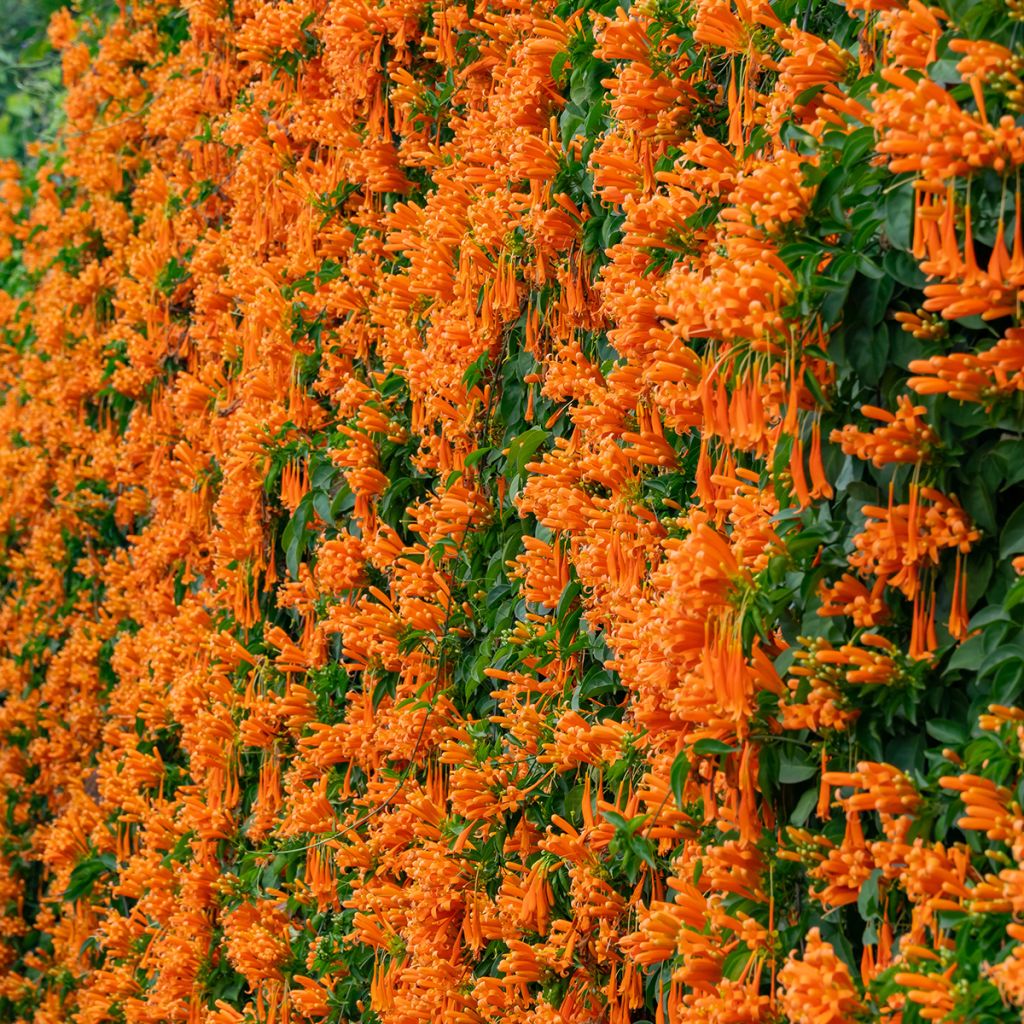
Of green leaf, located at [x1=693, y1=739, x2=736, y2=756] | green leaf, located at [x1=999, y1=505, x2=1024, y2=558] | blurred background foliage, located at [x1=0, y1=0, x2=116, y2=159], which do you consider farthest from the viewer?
blurred background foliage, located at [x1=0, y1=0, x2=116, y2=159]

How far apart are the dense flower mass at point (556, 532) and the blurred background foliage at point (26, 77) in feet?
8.59

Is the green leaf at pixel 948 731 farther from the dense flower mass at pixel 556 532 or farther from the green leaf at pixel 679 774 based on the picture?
the green leaf at pixel 679 774

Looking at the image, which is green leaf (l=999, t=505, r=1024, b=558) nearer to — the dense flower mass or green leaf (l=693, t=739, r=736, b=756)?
the dense flower mass

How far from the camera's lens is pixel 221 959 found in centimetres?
371

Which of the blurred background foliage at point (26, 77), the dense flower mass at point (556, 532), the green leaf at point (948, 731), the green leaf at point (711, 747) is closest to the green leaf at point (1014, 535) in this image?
the dense flower mass at point (556, 532)

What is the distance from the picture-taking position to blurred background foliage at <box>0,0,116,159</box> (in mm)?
7344

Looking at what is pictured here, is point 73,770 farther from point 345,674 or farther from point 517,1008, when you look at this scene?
point 517,1008

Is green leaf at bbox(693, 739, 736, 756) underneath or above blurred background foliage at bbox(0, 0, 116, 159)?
underneath

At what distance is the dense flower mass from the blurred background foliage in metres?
2.62

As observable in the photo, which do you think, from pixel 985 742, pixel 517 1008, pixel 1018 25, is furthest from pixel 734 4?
pixel 517 1008

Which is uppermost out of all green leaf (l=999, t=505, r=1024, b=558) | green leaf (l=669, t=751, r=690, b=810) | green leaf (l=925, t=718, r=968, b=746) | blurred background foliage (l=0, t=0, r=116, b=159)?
blurred background foliage (l=0, t=0, r=116, b=159)

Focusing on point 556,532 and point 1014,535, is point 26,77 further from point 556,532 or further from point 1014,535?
point 1014,535

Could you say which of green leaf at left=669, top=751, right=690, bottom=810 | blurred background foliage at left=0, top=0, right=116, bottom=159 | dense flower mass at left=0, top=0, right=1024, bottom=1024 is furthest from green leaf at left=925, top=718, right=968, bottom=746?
blurred background foliage at left=0, top=0, right=116, bottom=159

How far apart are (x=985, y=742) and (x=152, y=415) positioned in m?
3.76
